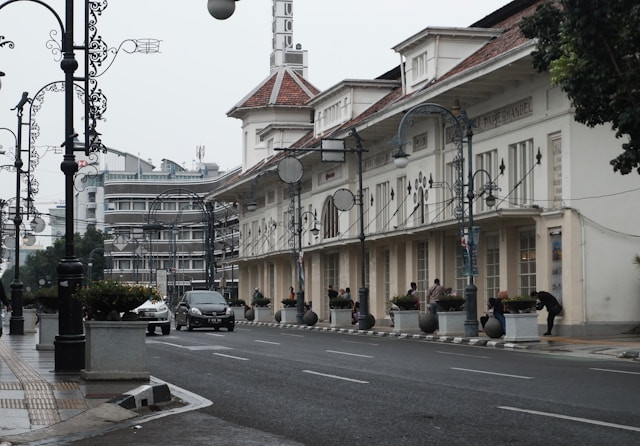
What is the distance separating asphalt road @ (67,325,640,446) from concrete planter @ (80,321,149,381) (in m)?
0.88

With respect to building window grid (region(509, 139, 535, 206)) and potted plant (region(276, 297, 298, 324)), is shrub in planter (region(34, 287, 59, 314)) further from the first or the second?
potted plant (region(276, 297, 298, 324))

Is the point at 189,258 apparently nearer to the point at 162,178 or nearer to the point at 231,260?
the point at 162,178

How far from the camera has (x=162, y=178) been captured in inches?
6334

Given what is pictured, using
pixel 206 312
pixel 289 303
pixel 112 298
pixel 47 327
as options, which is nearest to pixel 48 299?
pixel 47 327

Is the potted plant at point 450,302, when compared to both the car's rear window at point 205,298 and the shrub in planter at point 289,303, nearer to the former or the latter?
the car's rear window at point 205,298

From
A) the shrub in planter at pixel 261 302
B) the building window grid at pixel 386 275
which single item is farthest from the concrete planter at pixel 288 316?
the shrub in planter at pixel 261 302

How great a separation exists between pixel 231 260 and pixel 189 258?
72.5m

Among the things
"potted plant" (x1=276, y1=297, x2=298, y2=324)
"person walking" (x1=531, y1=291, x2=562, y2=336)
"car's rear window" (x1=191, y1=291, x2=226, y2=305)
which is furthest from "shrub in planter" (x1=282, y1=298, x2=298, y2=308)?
"person walking" (x1=531, y1=291, x2=562, y2=336)

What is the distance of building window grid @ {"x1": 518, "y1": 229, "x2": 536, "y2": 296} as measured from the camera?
38344mm

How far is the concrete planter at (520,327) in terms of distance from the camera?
31.1 meters

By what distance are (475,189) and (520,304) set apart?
437 inches

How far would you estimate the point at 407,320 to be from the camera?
40.9 meters

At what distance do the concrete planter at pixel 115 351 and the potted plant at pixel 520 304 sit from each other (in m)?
15.4

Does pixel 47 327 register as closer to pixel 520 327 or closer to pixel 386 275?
pixel 520 327
